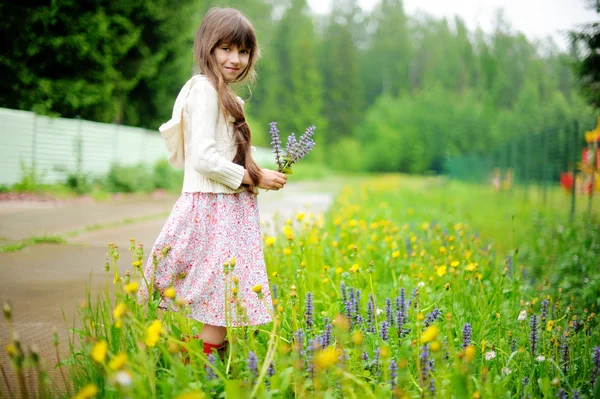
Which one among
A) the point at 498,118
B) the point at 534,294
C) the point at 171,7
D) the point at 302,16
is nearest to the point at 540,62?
the point at 498,118

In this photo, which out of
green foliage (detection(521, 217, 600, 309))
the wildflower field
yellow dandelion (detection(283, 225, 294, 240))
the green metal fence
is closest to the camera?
the wildflower field

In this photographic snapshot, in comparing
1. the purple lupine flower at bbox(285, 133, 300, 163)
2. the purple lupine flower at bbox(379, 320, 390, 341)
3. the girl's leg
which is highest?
the purple lupine flower at bbox(285, 133, 300, 163)

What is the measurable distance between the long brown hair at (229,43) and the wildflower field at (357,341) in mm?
511

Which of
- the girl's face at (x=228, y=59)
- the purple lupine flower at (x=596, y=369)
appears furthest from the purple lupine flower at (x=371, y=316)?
the girl's face at (x=228, y=59)

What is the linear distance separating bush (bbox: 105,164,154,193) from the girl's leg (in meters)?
9.79

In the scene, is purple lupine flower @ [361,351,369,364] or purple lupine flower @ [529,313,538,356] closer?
purple lupine flower @ [361,351,369,364]

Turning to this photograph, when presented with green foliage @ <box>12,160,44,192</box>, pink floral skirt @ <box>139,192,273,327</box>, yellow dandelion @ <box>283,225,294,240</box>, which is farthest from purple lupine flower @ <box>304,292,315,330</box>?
Result: green foliage @ <box>12,160,44,192</box>

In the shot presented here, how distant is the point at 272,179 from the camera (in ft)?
7.27

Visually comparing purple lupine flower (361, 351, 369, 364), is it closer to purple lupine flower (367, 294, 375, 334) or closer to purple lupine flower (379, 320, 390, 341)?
purple lupine flower (379, 320, 390, 341)

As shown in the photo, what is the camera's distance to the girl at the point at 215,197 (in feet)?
7.15

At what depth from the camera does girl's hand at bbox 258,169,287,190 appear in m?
2.21

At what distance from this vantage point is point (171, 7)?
14438 millimetres

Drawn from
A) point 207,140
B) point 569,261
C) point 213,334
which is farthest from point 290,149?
point 569,261

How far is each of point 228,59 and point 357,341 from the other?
56.4 inches
